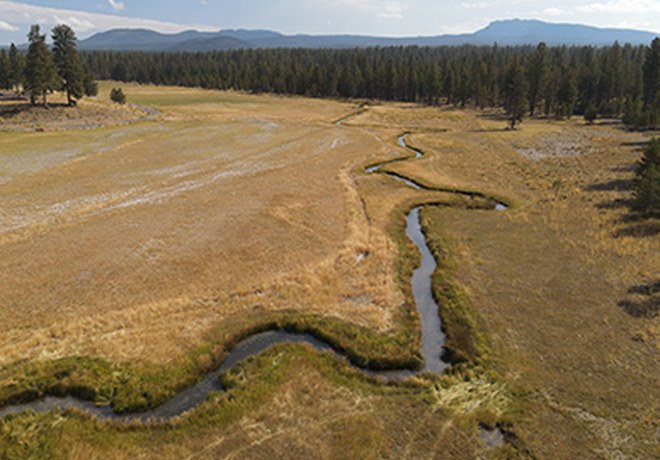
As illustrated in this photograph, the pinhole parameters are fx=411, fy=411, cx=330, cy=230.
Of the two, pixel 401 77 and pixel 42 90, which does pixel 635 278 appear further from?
pixel 401 77

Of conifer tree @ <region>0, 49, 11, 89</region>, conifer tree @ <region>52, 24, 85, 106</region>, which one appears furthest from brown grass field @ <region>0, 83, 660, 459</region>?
conifer tree @ <region>0, 49, 11, 89</region>

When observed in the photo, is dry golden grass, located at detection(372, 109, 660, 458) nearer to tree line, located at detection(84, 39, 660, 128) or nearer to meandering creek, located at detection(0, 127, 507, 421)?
meandering creek, located at detection(0, 127, 507, 421)

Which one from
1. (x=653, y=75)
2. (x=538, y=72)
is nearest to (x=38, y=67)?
(x=538, y=72)

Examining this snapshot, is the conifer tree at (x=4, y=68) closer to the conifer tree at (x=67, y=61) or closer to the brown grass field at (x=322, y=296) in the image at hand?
the conifer tree at (x=67, y=61)

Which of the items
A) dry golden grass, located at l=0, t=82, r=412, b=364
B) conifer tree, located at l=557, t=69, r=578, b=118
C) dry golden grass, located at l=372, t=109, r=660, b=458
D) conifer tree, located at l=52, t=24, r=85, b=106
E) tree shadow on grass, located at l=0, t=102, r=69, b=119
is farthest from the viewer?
conifer tree, located at l=557, t=69, r=578, b=118

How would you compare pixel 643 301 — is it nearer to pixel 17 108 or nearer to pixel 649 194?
pixel 649 194

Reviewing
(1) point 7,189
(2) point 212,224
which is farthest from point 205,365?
(1) point 7,189
